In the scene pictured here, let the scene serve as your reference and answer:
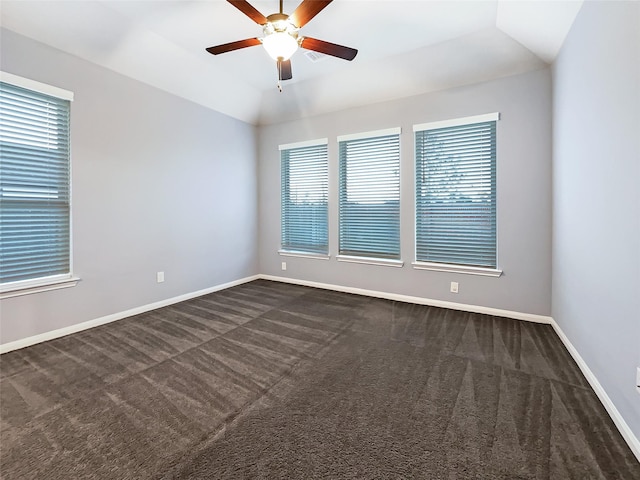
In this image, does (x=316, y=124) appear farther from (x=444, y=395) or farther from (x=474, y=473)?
(x=474, y=473)

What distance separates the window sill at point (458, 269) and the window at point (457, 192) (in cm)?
2

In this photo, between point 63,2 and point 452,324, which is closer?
point 63,2

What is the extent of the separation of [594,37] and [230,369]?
3.45 m

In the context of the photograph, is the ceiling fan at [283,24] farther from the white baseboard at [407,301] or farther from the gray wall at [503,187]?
the white baseboard at [407,301]

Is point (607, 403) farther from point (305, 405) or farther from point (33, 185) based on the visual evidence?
point (33, 185)

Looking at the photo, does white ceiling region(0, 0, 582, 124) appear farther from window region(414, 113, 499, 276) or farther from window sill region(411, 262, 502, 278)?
window sill region(411, 262, 502, 278)

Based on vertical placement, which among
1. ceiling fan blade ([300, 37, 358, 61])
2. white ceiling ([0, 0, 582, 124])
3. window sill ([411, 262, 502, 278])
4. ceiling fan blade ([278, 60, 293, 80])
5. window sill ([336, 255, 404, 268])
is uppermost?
white ceiling ([0, 0, 582, 124])

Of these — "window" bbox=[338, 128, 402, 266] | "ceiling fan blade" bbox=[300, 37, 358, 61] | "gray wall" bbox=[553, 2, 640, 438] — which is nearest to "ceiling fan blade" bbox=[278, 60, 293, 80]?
"ceiling fan blade" bbox=[300, 37, 358, 61]

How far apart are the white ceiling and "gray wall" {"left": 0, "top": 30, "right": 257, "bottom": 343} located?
25 cm

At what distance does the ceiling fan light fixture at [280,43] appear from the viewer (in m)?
2.17

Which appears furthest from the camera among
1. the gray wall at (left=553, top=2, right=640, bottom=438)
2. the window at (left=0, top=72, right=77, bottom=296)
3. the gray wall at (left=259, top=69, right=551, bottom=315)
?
the gray wall at (left=259, top=69, right=551, bottom=315)

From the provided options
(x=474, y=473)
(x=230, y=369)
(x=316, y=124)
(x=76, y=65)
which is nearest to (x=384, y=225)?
(x=316, y=124)

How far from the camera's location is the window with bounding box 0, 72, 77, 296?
2529mm

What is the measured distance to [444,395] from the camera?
1.94 meters
